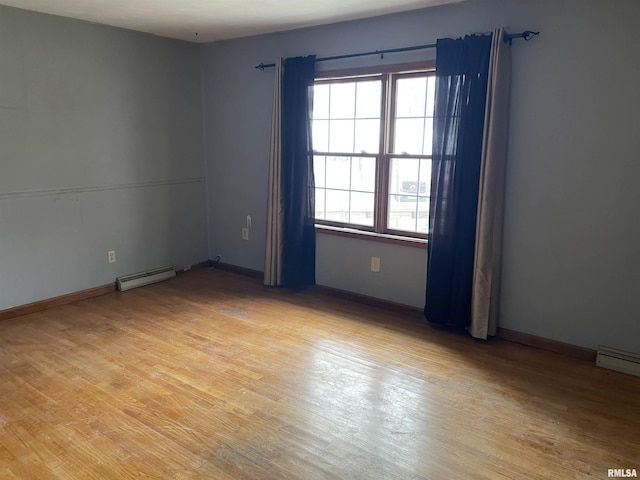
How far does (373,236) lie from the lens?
4.01 m

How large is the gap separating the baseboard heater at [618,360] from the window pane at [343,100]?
8.45 ft

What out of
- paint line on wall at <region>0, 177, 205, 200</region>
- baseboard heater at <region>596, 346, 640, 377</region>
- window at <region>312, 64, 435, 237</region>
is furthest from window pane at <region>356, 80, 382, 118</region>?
baseboard heater at <region>596, 346, 640, 377</region>

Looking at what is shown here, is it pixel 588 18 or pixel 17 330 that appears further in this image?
pixel 17 330

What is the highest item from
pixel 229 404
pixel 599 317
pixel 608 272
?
pixel 608 272

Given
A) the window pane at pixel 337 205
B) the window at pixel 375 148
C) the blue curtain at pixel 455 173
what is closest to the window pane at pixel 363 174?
the window at pixel 375 148

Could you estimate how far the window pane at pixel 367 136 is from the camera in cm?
394

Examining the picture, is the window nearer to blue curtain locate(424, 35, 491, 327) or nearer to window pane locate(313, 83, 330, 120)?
window pane locate(313, 83, 330, 120)

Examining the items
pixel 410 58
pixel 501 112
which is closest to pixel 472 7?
pixel 410 58

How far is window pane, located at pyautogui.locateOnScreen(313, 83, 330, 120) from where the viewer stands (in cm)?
421

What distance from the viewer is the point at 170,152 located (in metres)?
4.77

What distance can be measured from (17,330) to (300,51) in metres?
3.20

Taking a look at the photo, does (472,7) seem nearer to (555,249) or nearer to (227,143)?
(555,249)

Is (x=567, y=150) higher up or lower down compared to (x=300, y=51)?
lower down

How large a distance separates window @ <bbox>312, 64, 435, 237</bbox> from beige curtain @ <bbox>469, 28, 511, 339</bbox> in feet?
1.77
